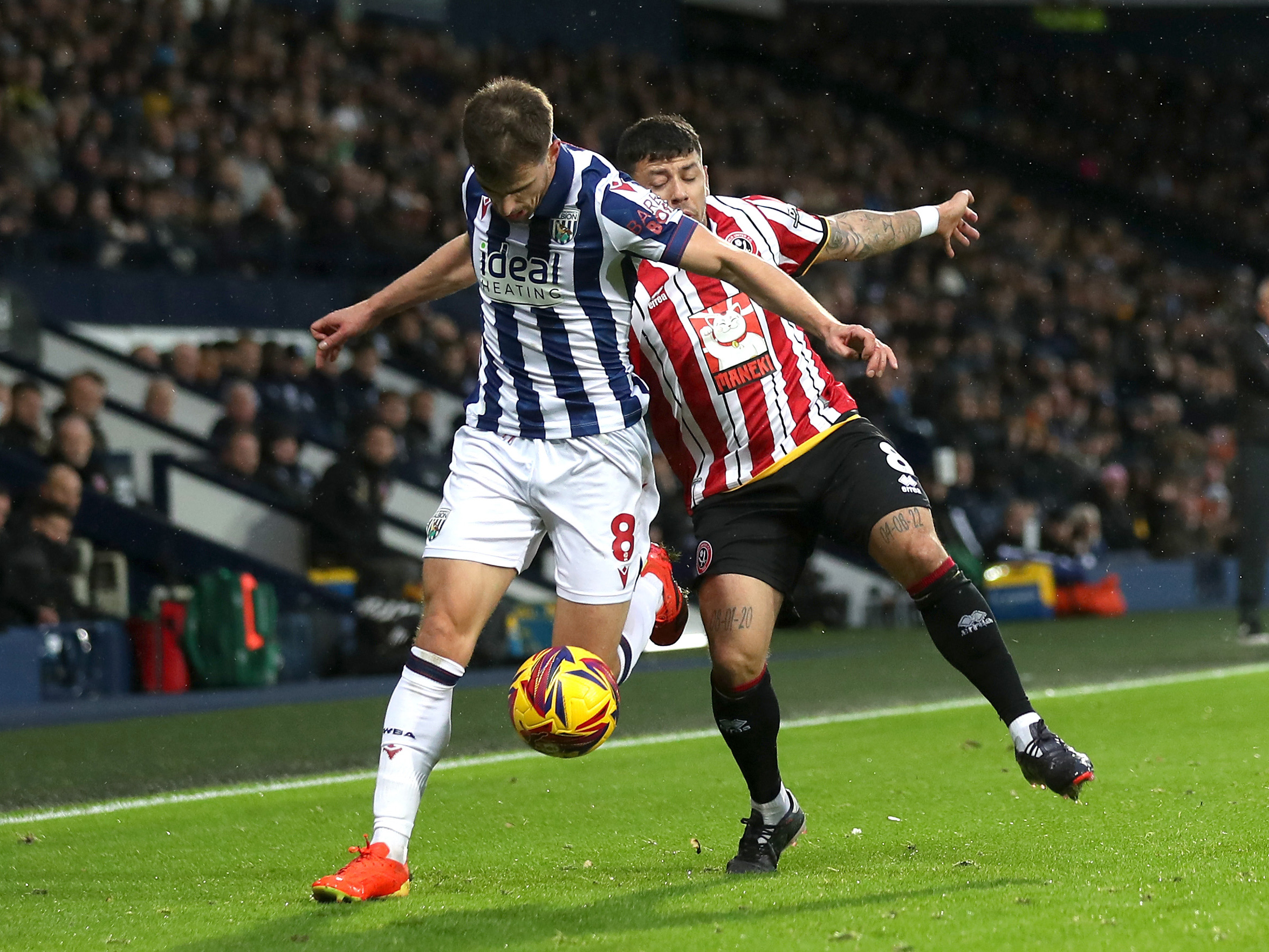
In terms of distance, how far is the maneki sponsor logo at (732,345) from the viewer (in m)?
5.12

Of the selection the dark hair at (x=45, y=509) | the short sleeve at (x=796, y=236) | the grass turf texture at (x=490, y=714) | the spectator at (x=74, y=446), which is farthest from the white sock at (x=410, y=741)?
the spectator at (x=74, y=446)

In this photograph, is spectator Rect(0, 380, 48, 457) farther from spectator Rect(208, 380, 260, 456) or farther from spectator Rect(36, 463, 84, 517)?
spectator Rect(208, 380, 260, 456)

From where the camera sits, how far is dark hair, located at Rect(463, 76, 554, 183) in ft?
14.0

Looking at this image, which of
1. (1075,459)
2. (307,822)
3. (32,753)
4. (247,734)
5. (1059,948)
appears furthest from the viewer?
(1075,459)

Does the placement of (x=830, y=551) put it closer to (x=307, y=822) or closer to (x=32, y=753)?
(x=32, y=753)

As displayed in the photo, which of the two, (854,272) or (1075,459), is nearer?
(1075,459)

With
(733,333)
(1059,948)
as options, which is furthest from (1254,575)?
(1059,948)

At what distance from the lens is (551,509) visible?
15.3ft

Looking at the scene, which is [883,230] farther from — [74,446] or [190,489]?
[190,489]

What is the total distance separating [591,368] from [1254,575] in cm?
874

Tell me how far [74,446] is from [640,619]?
7366mm

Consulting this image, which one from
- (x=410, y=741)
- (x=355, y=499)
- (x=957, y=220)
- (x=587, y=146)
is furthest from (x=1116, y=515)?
(x=410, y=741)

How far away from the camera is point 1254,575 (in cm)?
1203

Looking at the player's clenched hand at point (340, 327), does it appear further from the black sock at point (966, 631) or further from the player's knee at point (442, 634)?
the black sock at point (966, 631)
